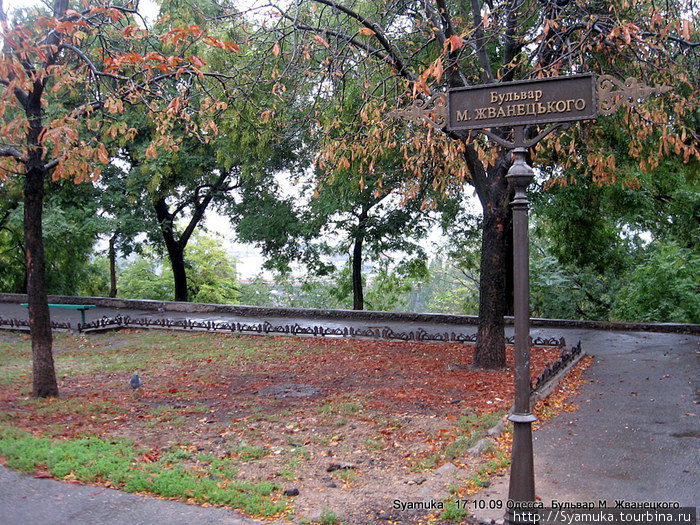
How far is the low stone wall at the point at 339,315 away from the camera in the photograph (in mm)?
17000

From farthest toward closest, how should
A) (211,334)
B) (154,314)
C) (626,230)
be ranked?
(626,230) → (154,314) → (211,334)

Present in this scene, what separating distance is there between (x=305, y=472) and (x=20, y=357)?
1003 centimetres

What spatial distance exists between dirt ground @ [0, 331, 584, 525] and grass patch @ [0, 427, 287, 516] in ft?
0.69

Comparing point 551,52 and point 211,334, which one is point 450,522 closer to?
point 551,52

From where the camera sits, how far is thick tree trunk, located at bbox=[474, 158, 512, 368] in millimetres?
11000

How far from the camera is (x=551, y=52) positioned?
9.93 metres

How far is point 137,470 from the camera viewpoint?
5.80m

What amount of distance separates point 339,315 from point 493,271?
9.94m

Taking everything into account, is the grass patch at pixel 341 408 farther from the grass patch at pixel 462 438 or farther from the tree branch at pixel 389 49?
the tree branch at pixel 389 49

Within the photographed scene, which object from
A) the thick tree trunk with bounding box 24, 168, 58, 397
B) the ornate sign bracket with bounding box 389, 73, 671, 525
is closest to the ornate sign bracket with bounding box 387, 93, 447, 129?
the ornate sign bracket with bounding box 389, 73, 671, 525

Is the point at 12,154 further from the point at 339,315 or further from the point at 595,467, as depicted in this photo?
the point at 339,315

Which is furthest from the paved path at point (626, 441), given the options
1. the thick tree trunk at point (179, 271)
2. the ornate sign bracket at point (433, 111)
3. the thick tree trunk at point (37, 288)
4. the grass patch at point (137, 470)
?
the thick tree trunk at point (179, 271)

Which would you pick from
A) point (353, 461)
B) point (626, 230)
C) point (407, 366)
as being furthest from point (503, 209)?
point (626, 230)

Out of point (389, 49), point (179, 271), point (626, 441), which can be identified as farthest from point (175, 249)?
point (626, 441)
